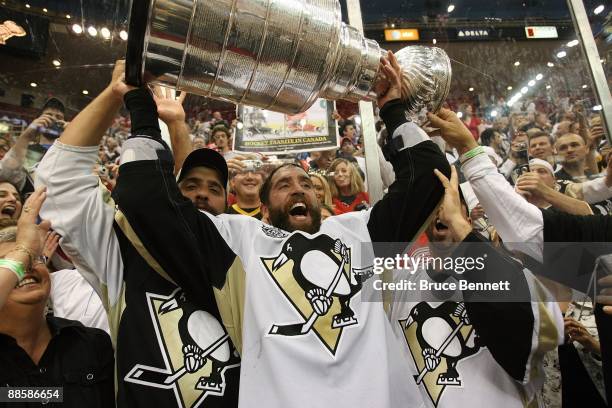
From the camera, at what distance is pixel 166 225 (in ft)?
2.82

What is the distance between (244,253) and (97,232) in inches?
12.9

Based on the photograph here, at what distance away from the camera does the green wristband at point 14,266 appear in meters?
0.91

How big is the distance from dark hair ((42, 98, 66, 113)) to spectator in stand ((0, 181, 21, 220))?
52 centimetres

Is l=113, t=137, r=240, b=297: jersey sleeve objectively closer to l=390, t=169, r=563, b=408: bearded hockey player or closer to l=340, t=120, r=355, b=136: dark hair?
l=390, t=169, r=563, b=408: bearded hockey player

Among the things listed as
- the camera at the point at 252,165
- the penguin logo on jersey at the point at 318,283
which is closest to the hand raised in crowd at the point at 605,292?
the penguin logo on jersey at the point at 318,283

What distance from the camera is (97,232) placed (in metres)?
0.93

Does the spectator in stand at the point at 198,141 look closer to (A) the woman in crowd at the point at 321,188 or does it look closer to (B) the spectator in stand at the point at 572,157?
(A) the woman in crowd at the point at 321,188

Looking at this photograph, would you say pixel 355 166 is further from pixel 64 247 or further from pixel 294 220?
pixel 64 247

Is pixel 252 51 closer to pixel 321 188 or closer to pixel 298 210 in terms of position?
pixel 298 210

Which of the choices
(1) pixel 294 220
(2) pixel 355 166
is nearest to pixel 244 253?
(1) pixel 294 220

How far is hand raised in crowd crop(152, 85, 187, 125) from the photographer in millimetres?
1216

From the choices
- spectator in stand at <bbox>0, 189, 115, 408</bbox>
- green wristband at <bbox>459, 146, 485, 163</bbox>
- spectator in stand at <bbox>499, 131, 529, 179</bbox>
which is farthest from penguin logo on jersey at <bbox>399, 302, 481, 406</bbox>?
spectator in stand at <bbox>499, 131, 529, 179</bbox>

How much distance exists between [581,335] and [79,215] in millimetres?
1413

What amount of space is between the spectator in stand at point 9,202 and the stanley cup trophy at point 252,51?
1.30 metres
